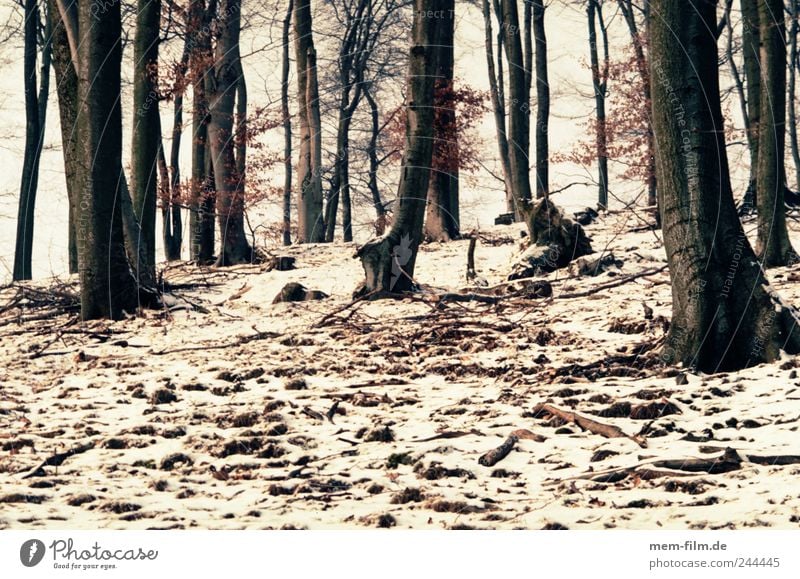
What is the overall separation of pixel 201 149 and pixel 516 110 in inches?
291

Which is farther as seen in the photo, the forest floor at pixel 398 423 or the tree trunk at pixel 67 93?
the tree trunk at pixel 67 93

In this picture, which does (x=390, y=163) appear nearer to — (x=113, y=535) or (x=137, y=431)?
(x=137, y=431)

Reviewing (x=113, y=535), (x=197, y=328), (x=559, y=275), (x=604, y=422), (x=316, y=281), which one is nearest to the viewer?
(x=113, y=535)

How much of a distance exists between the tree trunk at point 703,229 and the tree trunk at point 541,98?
16.6 metres

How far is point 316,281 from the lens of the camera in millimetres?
14773

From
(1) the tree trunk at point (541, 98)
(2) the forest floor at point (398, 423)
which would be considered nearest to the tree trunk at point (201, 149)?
(2) the forest floor at point (398, 423)

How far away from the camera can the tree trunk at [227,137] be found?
17781 mm

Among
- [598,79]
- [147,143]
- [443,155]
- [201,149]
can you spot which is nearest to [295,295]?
[147,143]

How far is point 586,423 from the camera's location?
589cm

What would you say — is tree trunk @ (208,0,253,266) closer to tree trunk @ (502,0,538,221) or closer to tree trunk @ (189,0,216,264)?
tree trunk @ (189,0,216,264)

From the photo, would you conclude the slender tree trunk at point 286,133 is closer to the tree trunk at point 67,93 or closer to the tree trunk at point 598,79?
the tree trunk at point 598,79

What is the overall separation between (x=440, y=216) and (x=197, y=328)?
9.17 metres

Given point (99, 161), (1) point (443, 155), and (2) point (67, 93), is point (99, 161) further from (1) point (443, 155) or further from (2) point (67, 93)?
(1) point (443, 155)

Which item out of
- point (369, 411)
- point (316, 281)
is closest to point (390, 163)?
point (316, 281)
